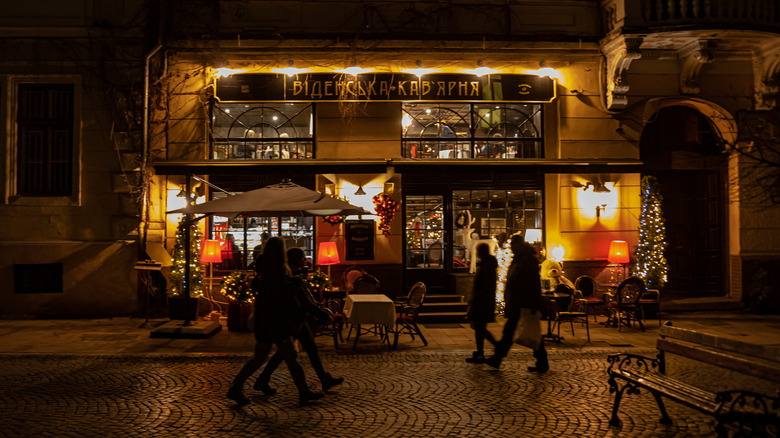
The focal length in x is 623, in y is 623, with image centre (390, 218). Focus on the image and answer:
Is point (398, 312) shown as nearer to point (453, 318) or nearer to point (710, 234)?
point (453, 318)

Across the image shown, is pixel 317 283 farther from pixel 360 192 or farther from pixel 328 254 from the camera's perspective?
pixel 360 192

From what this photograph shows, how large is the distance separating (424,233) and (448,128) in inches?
101

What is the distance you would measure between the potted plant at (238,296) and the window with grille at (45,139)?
4.93 m

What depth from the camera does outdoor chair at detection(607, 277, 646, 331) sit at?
11.9 meters

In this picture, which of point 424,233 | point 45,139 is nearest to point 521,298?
point 424,233

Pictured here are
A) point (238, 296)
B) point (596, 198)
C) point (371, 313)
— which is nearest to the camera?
point (371, 313)

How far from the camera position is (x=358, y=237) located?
14.1 m

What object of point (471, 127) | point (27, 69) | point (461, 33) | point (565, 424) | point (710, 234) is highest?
point (461, 33)

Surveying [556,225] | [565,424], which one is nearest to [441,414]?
[565,424]

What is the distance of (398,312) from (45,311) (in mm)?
7737

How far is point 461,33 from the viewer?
1400 centimetres

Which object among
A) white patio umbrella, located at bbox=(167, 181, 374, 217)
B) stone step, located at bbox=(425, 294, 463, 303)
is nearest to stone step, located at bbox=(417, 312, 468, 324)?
stone step, located at bbox=(425, 294, 463, 303)

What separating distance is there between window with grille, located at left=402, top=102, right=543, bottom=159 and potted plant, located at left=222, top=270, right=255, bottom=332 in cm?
513

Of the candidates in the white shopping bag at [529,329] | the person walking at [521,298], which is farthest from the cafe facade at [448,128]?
the white shopping bag at [529,329]
